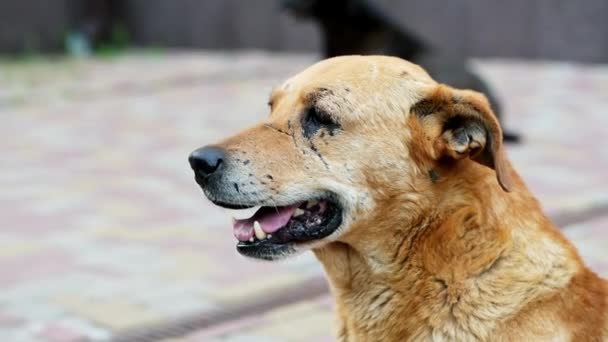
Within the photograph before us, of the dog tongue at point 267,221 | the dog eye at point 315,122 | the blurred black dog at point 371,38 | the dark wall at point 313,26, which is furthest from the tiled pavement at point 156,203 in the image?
the dog eye at point 315,122

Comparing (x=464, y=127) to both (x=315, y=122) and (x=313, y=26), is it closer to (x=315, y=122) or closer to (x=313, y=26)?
(x=315, y=122)

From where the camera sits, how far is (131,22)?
1689 cm

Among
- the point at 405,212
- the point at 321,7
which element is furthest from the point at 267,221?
the point at 321,7

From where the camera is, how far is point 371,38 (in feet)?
28.7

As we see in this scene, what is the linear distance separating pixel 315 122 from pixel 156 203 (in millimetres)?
3527

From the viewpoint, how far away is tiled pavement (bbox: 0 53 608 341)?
424 centimetres

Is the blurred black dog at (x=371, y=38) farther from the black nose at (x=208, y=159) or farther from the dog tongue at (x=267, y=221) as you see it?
the black nose at (x=208, y=159)

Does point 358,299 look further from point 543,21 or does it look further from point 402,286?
point 543,21

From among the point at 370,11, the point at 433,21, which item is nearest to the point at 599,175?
the point at 370,11

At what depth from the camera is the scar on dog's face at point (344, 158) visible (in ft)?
8.71

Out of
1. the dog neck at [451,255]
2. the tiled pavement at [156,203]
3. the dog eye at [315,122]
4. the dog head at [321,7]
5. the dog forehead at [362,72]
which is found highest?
the dog head at [321,7]

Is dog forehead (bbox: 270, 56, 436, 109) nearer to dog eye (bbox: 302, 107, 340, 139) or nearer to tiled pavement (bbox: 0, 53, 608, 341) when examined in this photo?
dog eye (bbox: 302, 107, 340, 139)

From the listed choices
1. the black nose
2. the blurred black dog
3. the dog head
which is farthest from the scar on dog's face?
the dog head

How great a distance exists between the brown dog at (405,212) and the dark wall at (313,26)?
8464 mm
